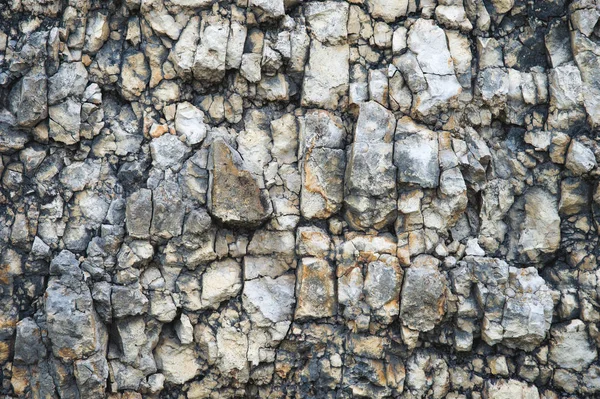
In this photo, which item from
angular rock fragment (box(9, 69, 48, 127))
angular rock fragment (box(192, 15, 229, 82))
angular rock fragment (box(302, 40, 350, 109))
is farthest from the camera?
angular rock fragment (box(302, 40, 350, 109))

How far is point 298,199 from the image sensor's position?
5539mm

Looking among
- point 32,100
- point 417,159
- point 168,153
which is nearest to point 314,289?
point 417,159

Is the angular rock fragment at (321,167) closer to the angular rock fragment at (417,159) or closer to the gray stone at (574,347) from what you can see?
the angular rock fragment at (417,159)

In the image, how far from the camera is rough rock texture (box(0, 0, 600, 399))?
5.34 metres

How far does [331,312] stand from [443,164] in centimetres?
170

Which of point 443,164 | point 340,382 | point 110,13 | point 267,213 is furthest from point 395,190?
point 110,13

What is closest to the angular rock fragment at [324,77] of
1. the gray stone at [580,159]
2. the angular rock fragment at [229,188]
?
the angular rock fragment at [229,188]

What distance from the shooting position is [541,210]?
5637 mm

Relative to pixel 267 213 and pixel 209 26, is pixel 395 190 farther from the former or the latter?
pixel 209 26

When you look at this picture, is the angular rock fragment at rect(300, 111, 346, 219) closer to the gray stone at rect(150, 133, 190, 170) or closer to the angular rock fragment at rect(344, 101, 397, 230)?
the angular rock fragment at rect(344, 101, 397, 230)

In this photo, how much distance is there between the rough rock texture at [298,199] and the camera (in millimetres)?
5336

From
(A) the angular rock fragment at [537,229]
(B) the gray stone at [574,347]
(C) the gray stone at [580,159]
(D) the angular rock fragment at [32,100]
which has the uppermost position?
(D) the angular rock fragment at [32,100]

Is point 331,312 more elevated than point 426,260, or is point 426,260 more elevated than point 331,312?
point 426,260

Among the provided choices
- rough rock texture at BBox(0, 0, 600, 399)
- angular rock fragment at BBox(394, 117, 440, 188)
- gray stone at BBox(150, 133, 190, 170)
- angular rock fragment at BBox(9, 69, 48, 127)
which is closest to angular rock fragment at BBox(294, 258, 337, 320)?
rough rock texture at BBox(0, 0, 600, 399)
